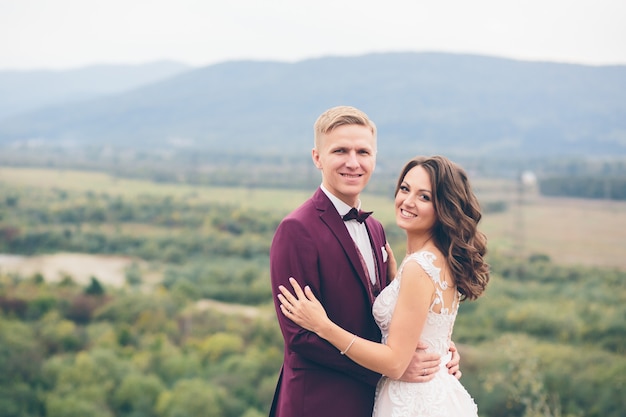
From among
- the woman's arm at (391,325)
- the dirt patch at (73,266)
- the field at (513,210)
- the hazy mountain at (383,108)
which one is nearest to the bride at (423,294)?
the woman's arm at (391,325)

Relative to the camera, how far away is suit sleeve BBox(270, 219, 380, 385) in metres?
2.31

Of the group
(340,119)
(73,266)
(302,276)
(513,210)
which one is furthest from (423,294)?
(513,210)

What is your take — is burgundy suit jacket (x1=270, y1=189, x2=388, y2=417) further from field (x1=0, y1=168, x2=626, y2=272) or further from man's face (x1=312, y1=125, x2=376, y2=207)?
field (x1=0, y1=168, x2=626, y2=272)

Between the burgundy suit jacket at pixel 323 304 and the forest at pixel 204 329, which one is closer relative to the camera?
the burgundy suit jacket at pixel 323 304

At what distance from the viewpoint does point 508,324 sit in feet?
77.1

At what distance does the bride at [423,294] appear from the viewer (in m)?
2.31

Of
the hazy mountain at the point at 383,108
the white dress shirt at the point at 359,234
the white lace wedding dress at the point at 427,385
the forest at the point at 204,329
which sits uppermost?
the hazy mountain at the point at 383,108

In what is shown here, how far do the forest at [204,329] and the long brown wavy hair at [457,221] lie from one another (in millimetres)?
4180

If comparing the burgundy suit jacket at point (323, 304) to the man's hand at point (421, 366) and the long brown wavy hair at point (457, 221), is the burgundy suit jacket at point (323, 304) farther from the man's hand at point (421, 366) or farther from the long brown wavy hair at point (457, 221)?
the long brown wavy hair at point (457, 221)

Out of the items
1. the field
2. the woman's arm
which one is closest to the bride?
the woman's arm

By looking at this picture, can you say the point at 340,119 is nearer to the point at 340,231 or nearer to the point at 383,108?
the point at 340,231

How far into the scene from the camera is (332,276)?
2.36 meters

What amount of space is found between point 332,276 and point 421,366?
1.49 feet

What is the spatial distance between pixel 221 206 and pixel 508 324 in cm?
2766
